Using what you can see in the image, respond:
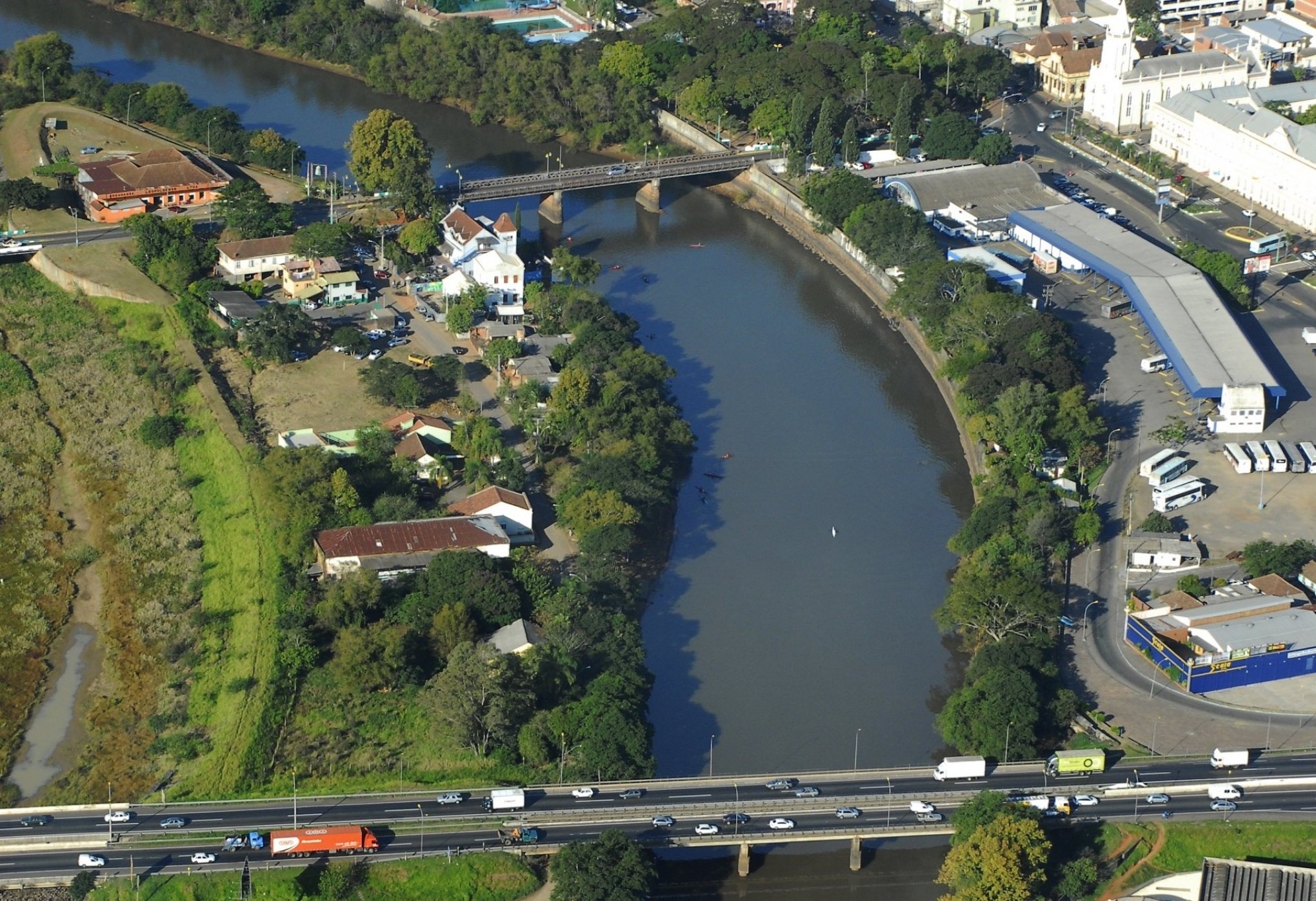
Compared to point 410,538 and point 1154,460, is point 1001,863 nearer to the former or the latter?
point 410,538

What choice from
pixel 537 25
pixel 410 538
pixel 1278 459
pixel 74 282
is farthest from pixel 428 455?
pixel 537 25

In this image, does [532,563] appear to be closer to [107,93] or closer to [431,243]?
[431,243]

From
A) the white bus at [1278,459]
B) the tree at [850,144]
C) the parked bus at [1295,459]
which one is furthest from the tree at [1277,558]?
the tree at [850,144]

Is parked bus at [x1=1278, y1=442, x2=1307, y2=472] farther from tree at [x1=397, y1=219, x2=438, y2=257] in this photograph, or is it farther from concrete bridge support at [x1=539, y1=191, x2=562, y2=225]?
concrete bridge support at [x1=539, y1=191, x2=562, y2=225]

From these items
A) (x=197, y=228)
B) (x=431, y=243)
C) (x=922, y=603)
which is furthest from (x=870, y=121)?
(x=922, y=603)

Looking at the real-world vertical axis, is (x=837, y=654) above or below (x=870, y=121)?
below

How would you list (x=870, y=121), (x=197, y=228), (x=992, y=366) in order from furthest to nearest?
(x=870, y=121) → (x=197, y=228) → (x=992, y=366)
